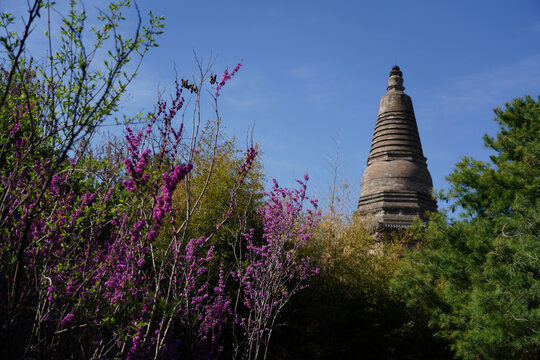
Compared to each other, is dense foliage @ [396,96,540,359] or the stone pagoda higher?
the stone pagoda

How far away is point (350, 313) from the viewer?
12.0 metres

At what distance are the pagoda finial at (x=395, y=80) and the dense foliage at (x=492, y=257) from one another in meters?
15.6

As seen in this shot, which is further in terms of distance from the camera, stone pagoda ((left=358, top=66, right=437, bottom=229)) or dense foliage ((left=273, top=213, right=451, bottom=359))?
stone pagoda ((left=358, top=66, right=437, bottom=229))

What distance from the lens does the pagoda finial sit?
26531mm

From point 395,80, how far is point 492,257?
2075cm

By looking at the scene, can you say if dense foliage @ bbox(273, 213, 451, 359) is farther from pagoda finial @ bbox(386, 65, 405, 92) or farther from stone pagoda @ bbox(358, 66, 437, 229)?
pagoda finial @ bbox(386, 65, 405, 92)

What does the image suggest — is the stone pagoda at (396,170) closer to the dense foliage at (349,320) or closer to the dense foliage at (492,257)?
the dense foliage at (349,320)

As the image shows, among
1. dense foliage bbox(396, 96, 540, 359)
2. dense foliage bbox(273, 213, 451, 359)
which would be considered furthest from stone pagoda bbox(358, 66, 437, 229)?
dense foliage bbox(396, 96, 540, 359)

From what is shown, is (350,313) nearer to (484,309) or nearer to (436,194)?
(436,194)

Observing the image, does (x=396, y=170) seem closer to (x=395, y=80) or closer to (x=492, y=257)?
(x=395, y=80)

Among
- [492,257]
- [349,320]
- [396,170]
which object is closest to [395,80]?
[396,170]

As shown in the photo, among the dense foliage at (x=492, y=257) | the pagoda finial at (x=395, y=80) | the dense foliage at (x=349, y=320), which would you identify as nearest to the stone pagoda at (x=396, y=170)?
the pagoda finial at (x=395, y=80)

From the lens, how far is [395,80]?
26.6 meters

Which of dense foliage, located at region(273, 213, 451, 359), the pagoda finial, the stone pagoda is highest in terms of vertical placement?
the pagoda finial
